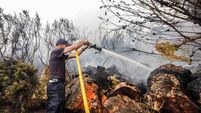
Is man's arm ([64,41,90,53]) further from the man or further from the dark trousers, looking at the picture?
the dark trousers

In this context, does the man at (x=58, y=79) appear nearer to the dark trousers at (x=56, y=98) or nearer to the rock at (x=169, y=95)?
the dark trousers at (x=56, y=98)

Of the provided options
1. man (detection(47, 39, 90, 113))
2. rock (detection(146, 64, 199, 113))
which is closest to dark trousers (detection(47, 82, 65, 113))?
man (detection(47, 39, 90, 113))

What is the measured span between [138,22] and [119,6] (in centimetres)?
41

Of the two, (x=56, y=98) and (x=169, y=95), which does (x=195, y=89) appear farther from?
(x=56, y=98)

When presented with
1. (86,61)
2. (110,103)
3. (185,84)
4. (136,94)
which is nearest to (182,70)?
(185,84)

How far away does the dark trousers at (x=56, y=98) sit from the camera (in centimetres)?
749

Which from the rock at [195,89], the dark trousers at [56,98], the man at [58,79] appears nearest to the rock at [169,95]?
the rock at [195,89]

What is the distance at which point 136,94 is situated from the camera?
8547 mm

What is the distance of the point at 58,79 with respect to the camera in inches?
304

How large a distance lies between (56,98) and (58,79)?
443mm

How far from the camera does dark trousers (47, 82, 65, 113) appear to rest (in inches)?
295

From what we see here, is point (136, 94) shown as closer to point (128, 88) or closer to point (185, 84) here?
point (128, 88)

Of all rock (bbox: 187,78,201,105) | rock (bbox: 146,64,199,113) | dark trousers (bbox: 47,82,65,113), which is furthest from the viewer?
rock (bbox: 187,78,201,105)

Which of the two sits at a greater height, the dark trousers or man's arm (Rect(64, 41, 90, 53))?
man's arm (Rect(64, 41, 90, 53))
